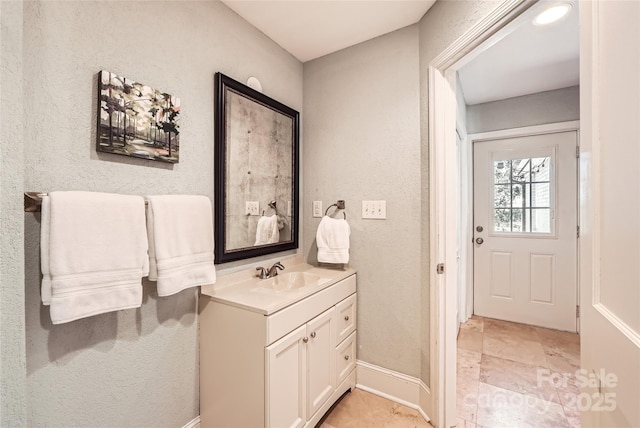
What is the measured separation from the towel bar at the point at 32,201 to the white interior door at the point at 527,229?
137 inches

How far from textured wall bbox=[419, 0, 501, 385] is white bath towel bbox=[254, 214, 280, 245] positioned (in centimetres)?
97

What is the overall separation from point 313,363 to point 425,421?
2.58 ft

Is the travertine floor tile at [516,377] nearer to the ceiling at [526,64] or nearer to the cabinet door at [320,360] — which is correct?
the cabinet door at [320,360]

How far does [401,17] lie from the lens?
5.70 feet

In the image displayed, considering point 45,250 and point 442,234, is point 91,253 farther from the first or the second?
point 442,234

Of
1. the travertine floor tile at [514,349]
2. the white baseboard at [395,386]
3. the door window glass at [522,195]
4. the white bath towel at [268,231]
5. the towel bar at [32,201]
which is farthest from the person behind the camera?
the door window glass at [522,195]

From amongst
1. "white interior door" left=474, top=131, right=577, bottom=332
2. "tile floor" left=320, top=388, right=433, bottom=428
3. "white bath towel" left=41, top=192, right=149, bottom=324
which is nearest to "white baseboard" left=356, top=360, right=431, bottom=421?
"tile floor" left=320, top=388, right=433, bottom=428

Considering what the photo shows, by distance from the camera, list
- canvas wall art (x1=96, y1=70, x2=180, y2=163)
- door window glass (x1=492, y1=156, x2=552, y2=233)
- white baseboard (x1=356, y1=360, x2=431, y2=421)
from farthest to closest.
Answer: door window glass (x1=492, y1=156, x2=552, y2=233), white baseboard (x1=356, y1=360, x2=431, y2=421), canvas wall art (x1=96, y1=70, x2=180, y2=163)

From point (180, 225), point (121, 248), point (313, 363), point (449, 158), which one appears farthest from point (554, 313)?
point (121, 248)

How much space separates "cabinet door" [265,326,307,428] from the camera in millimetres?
1269

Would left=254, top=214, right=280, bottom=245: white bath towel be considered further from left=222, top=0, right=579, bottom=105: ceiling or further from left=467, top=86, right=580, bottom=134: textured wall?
left=467, top=86, right=580, bottom=134: textured wall

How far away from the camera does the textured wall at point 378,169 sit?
182 centimetres

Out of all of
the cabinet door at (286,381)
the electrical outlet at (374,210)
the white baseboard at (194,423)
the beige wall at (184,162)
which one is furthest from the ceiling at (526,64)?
the white baseboard at (194,423)

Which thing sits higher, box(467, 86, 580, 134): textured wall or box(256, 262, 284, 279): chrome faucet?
box(467, 86, 580, 134): textured wall
